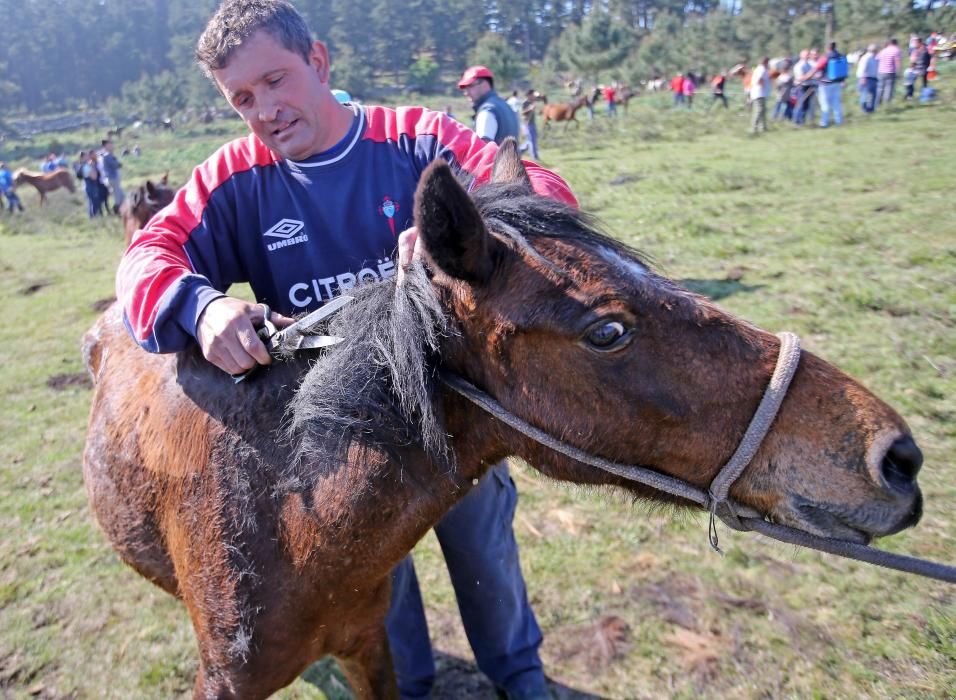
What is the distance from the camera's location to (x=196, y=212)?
2.24m

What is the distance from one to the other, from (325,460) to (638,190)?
12.5 m

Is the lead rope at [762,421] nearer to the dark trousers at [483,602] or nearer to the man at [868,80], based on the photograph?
the dark trousers at [483,602]

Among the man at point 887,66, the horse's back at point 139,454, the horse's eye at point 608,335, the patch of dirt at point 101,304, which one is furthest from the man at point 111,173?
the man at point 887,66

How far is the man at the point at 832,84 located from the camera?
1881 centimetres

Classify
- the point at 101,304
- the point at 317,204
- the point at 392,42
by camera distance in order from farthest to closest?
the point at 392,42, the point at 101,304, the point at 317,204

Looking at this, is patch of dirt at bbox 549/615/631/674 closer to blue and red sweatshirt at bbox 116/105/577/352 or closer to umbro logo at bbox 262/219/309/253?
blue and red sweatshirt at bbox 116/105/577/352

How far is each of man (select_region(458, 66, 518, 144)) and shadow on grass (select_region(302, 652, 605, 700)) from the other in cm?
561

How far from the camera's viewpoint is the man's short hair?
200 centimetres

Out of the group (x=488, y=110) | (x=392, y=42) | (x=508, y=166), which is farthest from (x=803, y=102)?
(x=392, y=42)

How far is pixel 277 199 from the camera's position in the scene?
2281mm

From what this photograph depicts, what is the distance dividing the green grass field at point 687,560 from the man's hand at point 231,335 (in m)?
1.20

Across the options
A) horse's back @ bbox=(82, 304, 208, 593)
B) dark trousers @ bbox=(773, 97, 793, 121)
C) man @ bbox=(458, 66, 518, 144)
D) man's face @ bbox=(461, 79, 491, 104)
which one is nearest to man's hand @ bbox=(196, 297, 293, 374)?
horse's back @ bbox=(82, 304, 208, 593)

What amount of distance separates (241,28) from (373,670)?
2355mm

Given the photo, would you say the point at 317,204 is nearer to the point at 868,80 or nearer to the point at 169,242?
the point at 169,242
